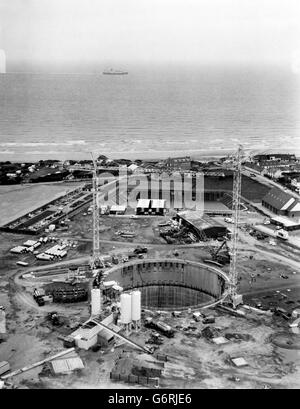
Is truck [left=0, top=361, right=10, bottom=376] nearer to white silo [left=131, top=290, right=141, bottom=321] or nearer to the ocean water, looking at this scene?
white silo [left=131, top=290, right=141, bottom=321]

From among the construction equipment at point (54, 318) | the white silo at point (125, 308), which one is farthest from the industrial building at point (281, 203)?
the construction equipment at point (54, 318)

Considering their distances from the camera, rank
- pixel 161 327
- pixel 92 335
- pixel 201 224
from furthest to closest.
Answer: pixel 201 224 → pixel 161 327 → pixel 92 335

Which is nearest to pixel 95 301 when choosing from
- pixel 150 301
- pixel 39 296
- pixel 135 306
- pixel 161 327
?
pixel 135 306

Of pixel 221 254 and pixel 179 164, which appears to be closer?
pixel 221 254

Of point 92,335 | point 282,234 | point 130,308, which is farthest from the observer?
point 282,234

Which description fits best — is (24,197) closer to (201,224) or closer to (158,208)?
(158,208)

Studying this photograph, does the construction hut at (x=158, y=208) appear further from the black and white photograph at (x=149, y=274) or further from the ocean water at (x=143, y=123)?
the ocean water at (x=143, y=123)

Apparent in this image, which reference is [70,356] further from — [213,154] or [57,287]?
[213,154]

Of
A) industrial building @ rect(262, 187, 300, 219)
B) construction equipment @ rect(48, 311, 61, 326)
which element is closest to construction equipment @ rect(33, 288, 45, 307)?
construction equipment @ rect(48, 311, 61, 326)
